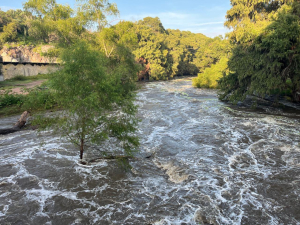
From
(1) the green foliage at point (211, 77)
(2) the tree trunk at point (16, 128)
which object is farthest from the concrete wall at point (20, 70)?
(1) the green foliage at point (211, 77)

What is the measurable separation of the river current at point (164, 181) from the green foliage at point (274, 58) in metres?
5.42

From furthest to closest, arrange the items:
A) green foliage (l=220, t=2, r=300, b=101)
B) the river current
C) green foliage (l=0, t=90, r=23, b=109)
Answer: green foliage (l=0, t=90, r=23, b=109) < green foliage (l=220, t=2, r=300, b=101) < the river current

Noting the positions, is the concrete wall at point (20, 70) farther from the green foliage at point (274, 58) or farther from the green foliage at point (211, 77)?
the green foliage at point (274, 58)

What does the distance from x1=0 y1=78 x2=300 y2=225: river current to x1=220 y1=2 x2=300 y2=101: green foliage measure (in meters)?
5.42

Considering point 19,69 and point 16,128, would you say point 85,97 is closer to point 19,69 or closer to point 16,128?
point 16,128

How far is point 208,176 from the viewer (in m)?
8.48

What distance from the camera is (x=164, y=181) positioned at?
8219 mm

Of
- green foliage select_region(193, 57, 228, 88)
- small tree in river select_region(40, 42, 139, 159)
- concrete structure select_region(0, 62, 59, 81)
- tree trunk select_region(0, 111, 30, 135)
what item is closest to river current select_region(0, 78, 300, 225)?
tree trunk select_region(0, 111, 30, 135)

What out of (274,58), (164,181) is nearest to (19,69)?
(164,181)

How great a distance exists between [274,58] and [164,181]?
15.8 meters

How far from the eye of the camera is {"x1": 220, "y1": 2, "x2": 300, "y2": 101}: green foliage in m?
16.5

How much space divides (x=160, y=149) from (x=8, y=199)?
7057 mm

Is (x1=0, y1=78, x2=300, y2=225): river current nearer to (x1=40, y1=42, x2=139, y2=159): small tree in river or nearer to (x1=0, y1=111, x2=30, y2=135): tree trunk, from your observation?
(x1=0, y1=111, x2=30, y2=135): tree trunk

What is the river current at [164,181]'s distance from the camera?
20.7 ft
